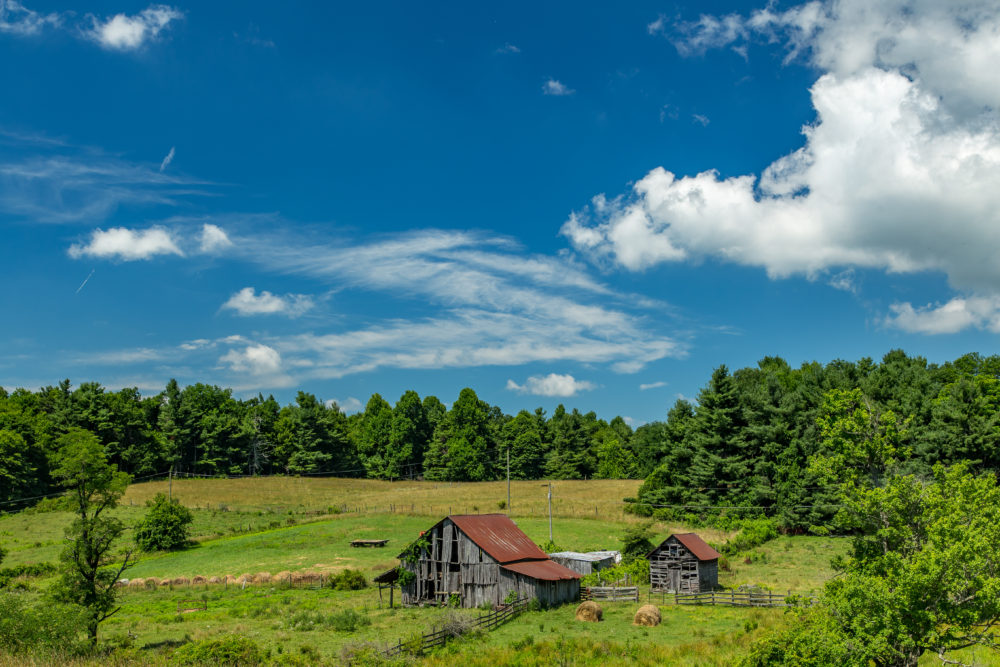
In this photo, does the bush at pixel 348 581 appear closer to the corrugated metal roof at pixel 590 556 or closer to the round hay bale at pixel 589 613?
the corrugated metal roof at pixel 590 556

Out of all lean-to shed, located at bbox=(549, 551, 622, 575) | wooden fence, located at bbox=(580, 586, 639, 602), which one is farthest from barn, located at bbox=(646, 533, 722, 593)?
wooden fence, located at bbox=(580, 586, 639, 602)

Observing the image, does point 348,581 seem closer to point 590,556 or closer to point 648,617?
point 590,556

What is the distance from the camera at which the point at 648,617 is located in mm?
36281

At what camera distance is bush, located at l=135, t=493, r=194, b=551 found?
63.6 m

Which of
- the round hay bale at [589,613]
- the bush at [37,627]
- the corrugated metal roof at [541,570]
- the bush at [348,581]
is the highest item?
the bush at [37,627]

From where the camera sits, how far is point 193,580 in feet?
171

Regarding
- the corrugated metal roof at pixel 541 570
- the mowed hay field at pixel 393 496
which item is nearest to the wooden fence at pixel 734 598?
the corrugated metal roof at pixel 541 570

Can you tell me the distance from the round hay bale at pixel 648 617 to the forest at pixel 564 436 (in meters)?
17.4

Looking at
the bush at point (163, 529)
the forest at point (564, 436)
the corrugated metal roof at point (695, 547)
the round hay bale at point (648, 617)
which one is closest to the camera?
the round hay bale at point (648, 617)

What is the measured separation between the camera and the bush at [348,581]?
4970cm

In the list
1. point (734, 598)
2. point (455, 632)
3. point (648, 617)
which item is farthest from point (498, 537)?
point (734, 598)

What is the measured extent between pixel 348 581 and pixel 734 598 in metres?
28.0

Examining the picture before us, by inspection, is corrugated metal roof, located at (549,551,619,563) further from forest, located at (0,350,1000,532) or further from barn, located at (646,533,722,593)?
forest, located at (0,350,1000,532)

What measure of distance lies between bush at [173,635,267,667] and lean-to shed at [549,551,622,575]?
95.1 feet
